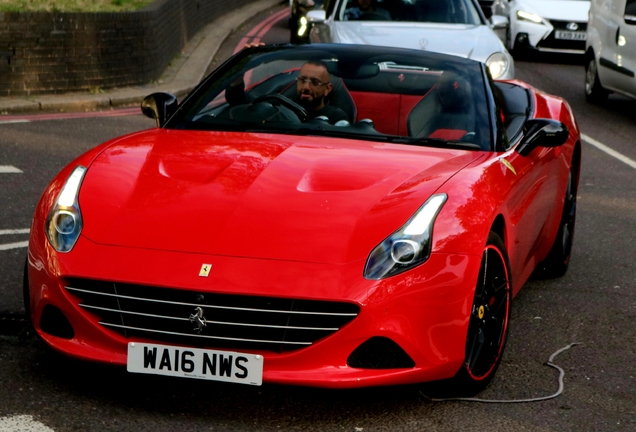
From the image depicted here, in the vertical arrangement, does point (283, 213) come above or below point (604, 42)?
above

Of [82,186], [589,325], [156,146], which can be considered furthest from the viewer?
[589,325]

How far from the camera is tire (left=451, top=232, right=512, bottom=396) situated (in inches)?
185

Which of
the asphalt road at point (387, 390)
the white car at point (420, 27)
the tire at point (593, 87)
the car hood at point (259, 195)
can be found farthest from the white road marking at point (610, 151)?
the car hood at point (259, 195)

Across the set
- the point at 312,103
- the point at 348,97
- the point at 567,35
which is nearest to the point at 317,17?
the point at 348,97

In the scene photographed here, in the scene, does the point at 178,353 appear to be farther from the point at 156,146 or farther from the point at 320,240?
the point at 156,146

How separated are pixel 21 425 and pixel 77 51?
1087 centimetres

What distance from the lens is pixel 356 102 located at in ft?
21.8

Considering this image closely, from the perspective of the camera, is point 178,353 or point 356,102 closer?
point 178,353

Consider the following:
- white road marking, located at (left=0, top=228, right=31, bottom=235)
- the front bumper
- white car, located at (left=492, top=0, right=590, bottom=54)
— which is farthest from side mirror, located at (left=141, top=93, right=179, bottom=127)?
white car, located at (left=492, top=0, right=590, bottom=54)

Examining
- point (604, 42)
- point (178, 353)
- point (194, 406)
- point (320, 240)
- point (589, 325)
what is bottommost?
point (604, 42)

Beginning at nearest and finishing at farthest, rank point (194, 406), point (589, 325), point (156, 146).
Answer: point (194, 406)
point (156, 146)
point (589, 325)

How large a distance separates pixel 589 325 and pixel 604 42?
1032cm

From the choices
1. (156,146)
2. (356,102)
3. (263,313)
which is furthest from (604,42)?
(263,313)

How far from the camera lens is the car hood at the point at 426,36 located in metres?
12.0
